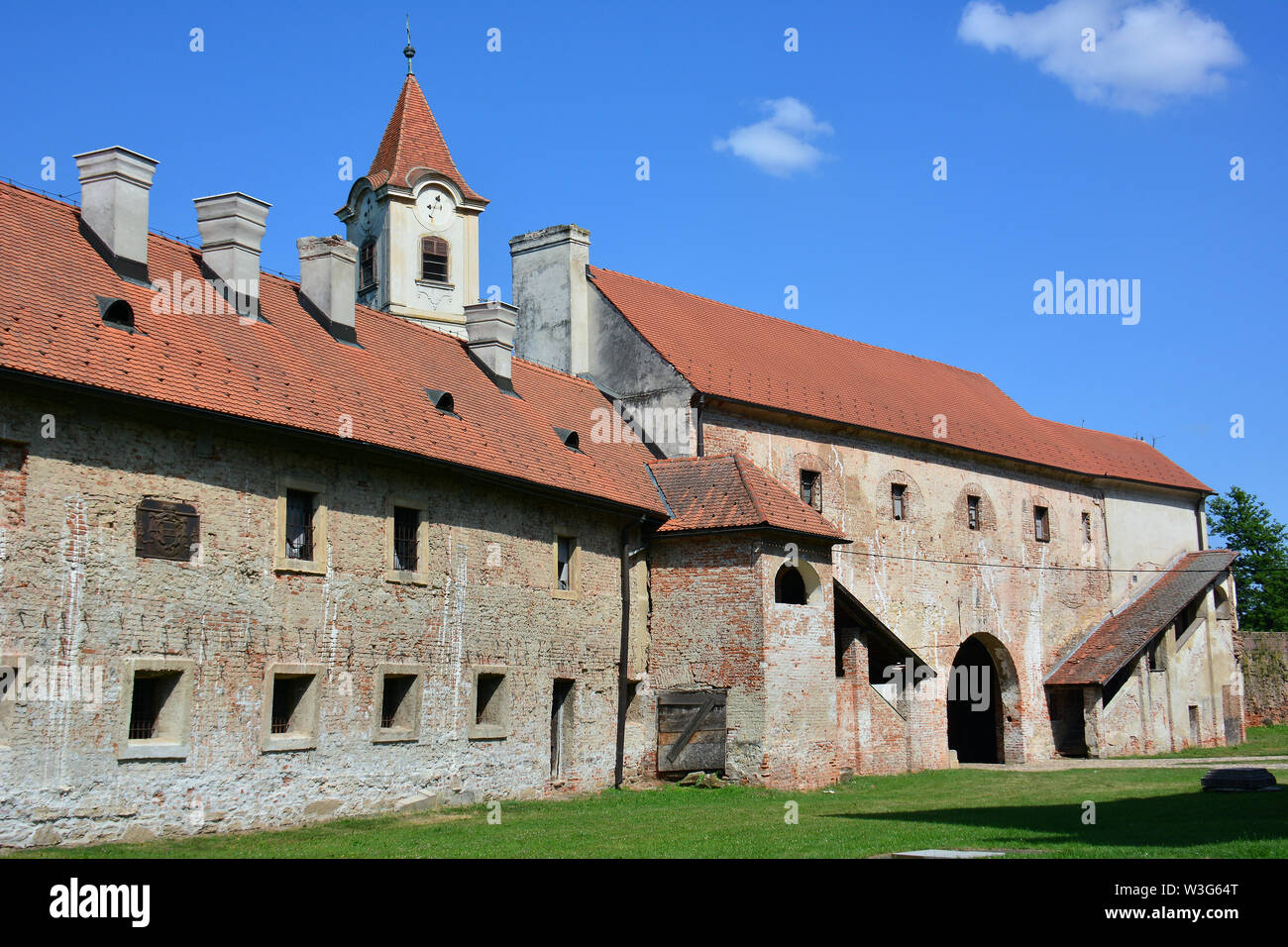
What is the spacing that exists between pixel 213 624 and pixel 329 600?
214 centimetres

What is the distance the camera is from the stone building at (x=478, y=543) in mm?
16141

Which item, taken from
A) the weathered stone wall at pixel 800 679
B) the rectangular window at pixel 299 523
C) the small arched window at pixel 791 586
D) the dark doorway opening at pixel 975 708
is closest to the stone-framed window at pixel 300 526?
the rectangular window at pixel 299 523

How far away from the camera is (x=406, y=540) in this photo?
20906 mm

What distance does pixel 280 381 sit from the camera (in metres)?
19.2

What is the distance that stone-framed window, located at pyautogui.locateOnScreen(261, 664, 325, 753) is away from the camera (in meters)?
18.3

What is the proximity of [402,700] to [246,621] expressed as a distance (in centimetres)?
352

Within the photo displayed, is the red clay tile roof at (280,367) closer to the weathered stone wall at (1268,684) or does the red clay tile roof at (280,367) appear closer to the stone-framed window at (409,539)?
the stone-framed window at (409,539)

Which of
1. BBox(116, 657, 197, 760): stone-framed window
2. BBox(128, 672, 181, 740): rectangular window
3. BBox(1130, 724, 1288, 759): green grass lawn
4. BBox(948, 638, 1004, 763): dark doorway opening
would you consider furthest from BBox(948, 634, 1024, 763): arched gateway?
BBox(128, 672, 181, 740): rectangular window

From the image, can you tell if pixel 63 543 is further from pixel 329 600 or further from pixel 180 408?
pixel 329 600

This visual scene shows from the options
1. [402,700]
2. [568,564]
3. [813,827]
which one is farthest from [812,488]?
[813,827]

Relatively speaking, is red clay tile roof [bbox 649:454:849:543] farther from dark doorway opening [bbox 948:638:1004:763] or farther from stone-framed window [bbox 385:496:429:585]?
dark doorway opening [bbox 948:638:1004:763]

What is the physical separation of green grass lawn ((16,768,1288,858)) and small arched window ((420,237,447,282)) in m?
14.6

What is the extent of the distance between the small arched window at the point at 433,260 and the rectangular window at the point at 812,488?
33.4 ft
